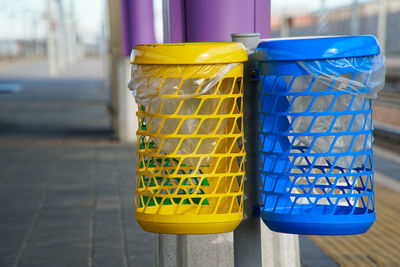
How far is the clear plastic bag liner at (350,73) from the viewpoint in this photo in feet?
5.24

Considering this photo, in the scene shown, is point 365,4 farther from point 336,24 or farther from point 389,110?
point 389,110

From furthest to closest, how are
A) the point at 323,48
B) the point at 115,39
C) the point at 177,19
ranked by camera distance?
the point at 115,39
the point at 177,19
the point at 323,48

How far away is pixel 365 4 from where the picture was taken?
49969 millimetres

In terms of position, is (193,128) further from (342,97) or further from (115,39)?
(115,39)

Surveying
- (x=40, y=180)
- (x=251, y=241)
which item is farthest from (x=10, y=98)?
(x=251, y=241)

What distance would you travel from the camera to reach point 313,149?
1697 mm

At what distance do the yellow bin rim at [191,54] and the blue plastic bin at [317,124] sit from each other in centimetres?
9

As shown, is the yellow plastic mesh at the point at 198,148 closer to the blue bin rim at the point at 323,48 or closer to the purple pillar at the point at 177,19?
the blue bin rim at the point at 323,48

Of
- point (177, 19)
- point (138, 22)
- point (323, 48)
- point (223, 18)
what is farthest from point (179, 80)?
point (138, 22)

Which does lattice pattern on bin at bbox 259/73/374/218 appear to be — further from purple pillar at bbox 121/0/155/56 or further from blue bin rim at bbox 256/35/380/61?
purple pillar at bbox 121/0/155/56

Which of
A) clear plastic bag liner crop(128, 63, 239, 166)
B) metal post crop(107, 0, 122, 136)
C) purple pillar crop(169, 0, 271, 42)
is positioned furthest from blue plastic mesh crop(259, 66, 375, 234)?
metal post crop(107, 0, 122, 136)

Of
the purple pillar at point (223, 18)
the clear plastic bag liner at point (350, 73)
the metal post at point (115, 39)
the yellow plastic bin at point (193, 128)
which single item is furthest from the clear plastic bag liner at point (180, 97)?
the metal post at point (115, 39)

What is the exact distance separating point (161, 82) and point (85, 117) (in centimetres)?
1220

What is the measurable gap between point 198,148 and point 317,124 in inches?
12.0
